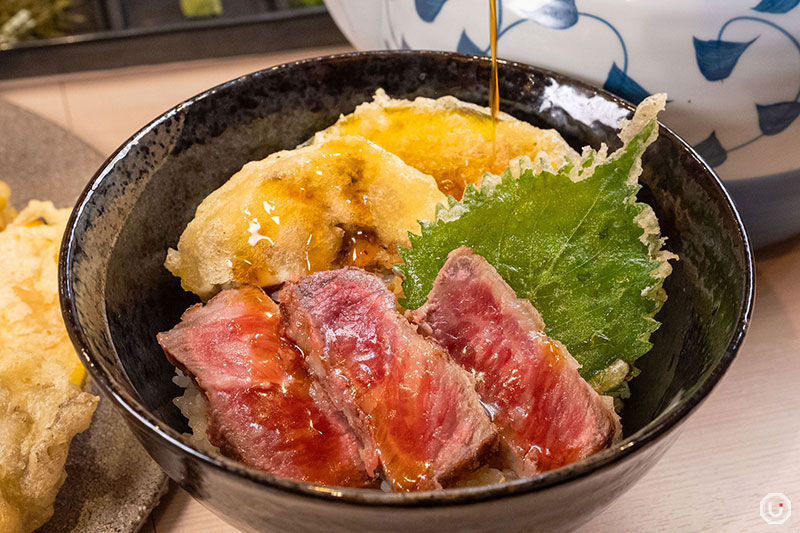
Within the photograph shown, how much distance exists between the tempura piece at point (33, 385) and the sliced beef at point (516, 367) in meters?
0.59

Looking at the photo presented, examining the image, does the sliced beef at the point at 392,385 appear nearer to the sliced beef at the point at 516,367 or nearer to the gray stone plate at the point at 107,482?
the sliced beef at the point at 516,367

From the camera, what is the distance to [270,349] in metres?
1.01

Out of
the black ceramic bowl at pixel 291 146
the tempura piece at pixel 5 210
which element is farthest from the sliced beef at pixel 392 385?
the tempura piece at pixel 5 210

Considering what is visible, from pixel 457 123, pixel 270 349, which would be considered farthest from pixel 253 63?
pixel 270 349

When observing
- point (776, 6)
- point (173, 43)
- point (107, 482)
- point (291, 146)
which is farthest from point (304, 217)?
point (173, 43)

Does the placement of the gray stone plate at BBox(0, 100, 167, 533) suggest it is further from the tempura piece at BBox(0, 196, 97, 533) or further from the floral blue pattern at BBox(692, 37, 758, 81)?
the floral blue pattern at BBox(692, 37, 758, 81)

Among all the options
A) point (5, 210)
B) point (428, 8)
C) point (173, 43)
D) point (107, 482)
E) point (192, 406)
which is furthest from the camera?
point (173, 43)

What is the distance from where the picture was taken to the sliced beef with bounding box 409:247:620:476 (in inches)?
36.7

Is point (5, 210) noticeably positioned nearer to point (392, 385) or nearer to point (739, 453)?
point (392, 385)

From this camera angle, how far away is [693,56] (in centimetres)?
117

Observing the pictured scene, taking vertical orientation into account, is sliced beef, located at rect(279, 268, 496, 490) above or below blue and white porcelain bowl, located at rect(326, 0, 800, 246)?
below
